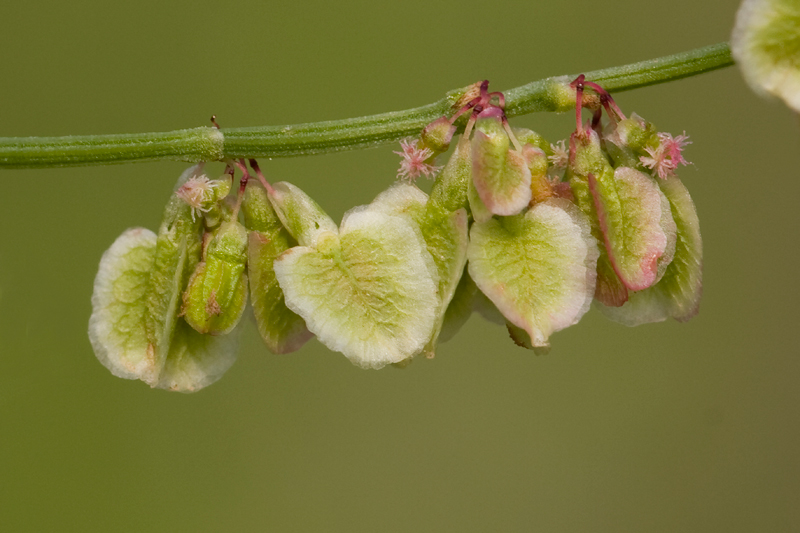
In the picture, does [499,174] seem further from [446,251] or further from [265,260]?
[265,260]

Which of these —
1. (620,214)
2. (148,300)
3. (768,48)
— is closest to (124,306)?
(148,300)

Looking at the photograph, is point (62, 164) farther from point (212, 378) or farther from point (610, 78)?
point (610, 78)

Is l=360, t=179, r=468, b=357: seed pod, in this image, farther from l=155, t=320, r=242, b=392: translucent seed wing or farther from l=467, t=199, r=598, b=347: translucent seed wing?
l=155, t=320, r=242, b=392: translucent seed wing

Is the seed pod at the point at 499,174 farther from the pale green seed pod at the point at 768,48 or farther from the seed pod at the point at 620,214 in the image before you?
the pale green seed pod at the point at 768,48

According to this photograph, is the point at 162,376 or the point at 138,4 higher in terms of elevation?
the point at 138,4

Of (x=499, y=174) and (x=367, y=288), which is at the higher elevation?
(x=499, y=174)

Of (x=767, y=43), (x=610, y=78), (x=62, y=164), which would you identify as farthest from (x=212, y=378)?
(x=767, y=43)
